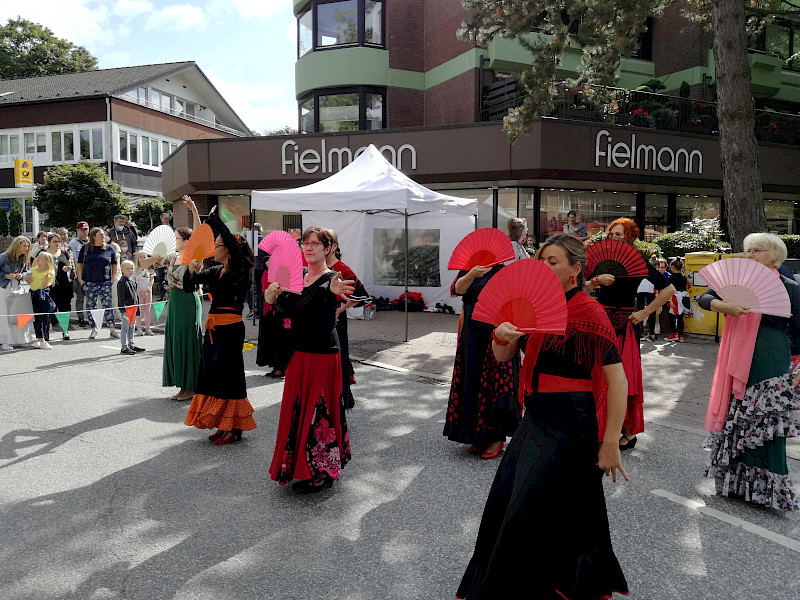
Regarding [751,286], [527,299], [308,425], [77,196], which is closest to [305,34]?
[77,196]

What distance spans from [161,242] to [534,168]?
10207mm

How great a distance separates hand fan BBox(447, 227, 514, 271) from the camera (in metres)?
5.48

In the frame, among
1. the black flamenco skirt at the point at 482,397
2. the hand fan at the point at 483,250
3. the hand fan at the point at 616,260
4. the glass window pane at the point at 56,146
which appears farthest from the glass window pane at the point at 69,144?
the hand fan at the point at 616,260

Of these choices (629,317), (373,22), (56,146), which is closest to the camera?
(629,317)

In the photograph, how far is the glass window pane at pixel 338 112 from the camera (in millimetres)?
20734

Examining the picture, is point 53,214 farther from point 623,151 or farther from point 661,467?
point 661,467

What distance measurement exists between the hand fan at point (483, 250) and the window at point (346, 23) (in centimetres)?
1665

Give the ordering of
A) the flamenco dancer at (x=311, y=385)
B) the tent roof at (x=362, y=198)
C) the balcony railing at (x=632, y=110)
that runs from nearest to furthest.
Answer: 1. the flamenco dancer at (x=311, y=385)
2. the tent roof at (x=362, y=198)
3. the balcony railing at (x=632, y=110)

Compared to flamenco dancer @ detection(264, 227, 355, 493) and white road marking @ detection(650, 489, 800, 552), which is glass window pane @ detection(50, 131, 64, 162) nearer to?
flamenco dancer @ detection(264, 227, 355, 493)

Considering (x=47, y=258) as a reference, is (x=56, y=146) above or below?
above

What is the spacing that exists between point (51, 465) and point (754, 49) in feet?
84.1

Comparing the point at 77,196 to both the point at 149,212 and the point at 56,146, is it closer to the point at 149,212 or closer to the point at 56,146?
the point at 149,212

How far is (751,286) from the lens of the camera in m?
4.41

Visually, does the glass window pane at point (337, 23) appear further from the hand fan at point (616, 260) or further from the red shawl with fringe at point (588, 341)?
the red shawl with fringe at point (588, 341)
